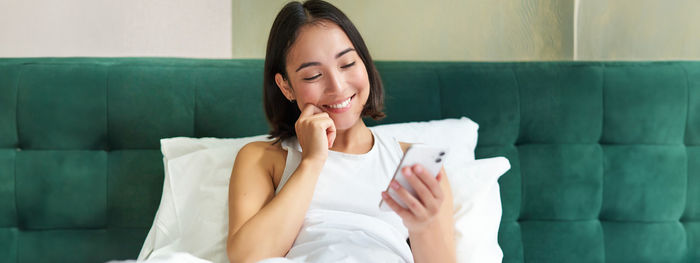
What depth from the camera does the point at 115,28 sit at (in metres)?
1.65

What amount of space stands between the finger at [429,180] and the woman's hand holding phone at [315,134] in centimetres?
29

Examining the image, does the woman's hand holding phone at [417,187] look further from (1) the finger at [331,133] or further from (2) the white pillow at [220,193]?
(2) the white pillow at [220,193]

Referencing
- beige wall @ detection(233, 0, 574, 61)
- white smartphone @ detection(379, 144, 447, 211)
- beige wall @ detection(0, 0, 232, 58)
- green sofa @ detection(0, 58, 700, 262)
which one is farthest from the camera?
beige wall @ detection(233, 0, 574, 61)

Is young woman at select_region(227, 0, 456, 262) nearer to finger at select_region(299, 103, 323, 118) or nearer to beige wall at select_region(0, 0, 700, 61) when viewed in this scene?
finger at select_region(299, 103, 323, 118)

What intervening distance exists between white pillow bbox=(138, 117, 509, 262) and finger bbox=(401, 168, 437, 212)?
1.30 ft

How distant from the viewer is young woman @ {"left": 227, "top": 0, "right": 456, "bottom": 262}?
1084 millimetres

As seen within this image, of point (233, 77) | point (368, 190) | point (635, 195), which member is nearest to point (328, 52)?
point (368, 190)

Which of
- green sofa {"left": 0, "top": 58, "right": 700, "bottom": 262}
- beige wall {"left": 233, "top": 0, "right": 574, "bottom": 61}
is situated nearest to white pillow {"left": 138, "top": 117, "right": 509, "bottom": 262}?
green sofa {"left": 0, "top": 58, "right": 700, "bottom": 262}

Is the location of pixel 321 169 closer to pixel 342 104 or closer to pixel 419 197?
pixel 342 104

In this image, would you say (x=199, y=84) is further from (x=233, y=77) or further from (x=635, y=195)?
(x=635, y=195)

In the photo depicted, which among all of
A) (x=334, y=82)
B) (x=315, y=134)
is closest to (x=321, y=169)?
(x=315, y=134)

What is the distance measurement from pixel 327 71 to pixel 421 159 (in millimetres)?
364

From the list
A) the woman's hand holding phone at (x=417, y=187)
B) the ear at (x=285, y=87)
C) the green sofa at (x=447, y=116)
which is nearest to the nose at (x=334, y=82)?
the ear at (x=285, y=87)

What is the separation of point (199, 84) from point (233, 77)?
0.31 ft
